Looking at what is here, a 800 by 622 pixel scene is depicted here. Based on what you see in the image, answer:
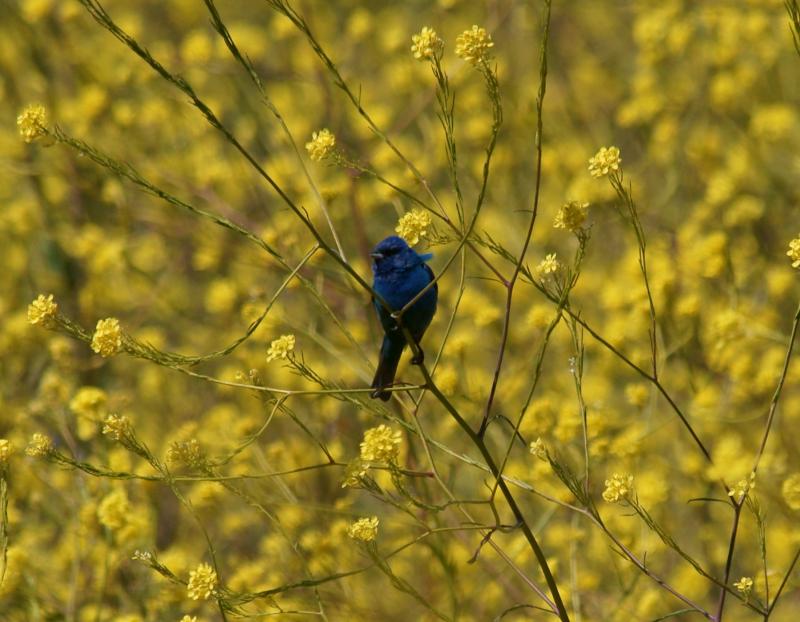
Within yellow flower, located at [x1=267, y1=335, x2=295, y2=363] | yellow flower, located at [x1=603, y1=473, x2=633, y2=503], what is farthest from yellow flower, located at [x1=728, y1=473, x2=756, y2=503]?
yellow flower, located at [x1=267, y1=335, x2=295, y2=363]

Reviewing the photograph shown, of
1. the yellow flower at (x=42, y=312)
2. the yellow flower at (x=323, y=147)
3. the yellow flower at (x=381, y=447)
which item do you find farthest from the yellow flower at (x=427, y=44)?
the yellow flower at (x=42, y=312)

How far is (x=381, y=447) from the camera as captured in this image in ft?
8.89

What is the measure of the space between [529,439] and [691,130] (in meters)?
3.25

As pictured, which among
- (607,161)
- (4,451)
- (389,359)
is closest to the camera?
(607,161)

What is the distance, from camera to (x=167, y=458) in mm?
2787

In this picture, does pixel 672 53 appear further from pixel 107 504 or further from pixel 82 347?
pixel 107 504

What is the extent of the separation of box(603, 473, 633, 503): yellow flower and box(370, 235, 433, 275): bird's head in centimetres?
124

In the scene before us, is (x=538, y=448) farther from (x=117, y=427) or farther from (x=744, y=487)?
(x=117, y=427)

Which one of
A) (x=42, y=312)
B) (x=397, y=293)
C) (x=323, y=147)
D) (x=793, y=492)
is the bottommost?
(x=42, y=312)

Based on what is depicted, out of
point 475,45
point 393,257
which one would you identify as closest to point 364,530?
point 475,45

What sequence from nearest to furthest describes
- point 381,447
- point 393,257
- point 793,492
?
point 381,447 < point 793,492 < point 393,257

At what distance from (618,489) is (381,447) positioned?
57 cm

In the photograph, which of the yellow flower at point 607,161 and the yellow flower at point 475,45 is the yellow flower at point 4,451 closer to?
the yellow flower at point 475,45

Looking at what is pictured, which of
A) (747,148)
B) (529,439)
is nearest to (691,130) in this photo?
(747,148)
